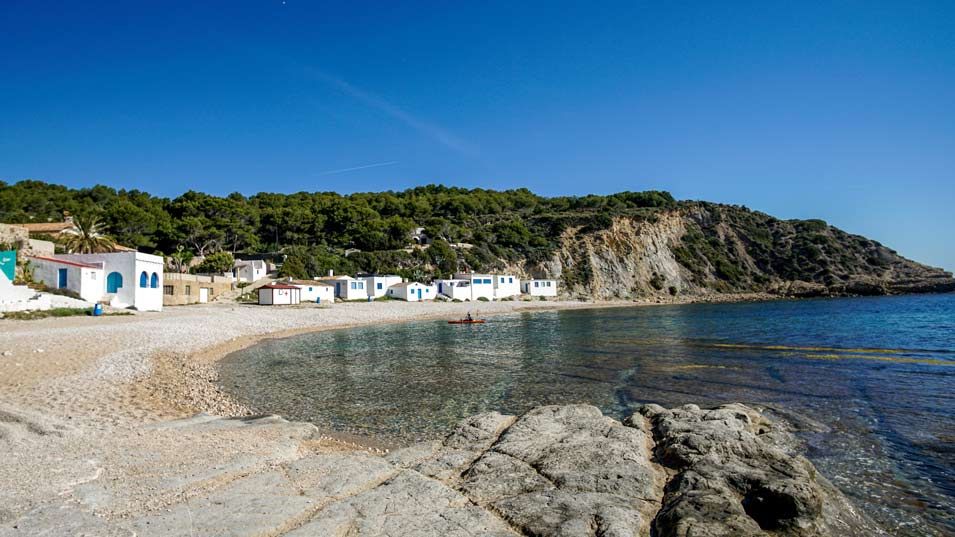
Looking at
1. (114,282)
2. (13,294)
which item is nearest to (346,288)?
(114,282)

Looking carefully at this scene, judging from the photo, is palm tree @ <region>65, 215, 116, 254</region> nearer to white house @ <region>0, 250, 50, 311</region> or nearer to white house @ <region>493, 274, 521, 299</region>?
white house @ <region>0, 250, 50, 311</region>

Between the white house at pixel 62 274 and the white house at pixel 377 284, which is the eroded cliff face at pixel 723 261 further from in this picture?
the white house at pixel 62 274

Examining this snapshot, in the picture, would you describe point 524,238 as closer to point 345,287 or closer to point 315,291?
point 345,287

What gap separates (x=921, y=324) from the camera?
33.8 meters

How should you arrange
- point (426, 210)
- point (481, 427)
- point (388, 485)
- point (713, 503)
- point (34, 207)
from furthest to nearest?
1. point (426, 210)
2. point (34, 207)
3. point (481, 427)
4. point (388, 485)
5. point (713, 503)

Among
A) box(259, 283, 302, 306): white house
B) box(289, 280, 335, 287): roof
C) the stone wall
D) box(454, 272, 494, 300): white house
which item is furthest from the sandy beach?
box(454, 272, 494, 300): white house

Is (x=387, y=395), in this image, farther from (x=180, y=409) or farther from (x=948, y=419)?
(x=948, y=419)

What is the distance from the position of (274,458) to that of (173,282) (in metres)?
39.2

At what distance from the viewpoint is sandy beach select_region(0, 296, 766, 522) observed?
5281 millimetres

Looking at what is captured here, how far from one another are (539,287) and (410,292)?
70.0 feet

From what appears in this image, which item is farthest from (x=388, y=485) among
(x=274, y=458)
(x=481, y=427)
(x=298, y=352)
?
(x=298, y=352)

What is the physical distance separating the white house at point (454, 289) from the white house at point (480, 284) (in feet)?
2.53

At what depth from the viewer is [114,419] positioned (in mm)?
8781

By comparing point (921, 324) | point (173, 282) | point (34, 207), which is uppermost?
point (34, 207)
